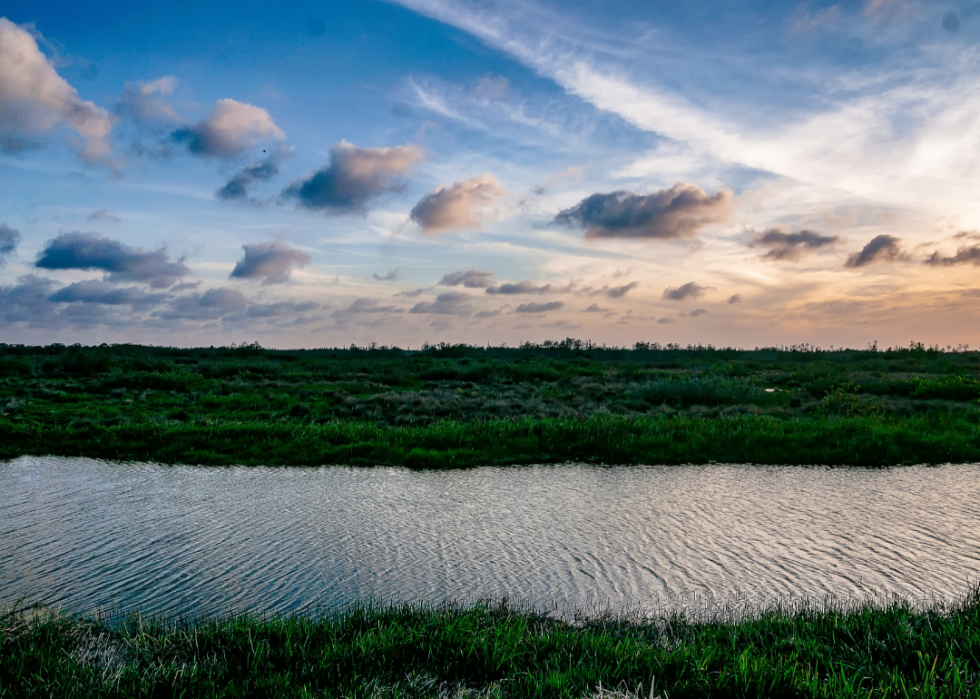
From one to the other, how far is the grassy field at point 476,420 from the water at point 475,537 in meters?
2.02

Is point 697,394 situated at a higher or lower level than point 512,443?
higher

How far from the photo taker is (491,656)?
565 cm

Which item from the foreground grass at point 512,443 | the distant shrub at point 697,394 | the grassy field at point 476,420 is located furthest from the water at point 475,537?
the distant shrub at point 697,394

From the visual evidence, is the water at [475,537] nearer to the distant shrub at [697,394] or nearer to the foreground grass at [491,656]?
the foreground grass at [491,656]

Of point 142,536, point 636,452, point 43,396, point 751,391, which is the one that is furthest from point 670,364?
point 142,536

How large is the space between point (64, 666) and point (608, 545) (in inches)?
297

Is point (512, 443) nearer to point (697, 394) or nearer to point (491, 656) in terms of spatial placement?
point (491, 656)

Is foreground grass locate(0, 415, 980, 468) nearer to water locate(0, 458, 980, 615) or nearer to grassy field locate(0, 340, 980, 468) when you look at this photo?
grassy field locate(0, 340, 980, 468)

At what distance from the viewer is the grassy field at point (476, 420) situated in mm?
18031

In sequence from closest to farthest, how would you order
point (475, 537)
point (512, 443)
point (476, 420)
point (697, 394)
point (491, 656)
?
point (491, 656)
point (475, 537)
point (512, 443)
point (476, 420)
point (697, 394)

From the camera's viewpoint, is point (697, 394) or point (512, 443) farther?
point (697, 394)

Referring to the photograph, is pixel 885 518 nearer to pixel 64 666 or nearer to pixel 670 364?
pixel 64 666

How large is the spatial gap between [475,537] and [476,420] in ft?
40.8

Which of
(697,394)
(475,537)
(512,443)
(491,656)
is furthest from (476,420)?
(491,656)
